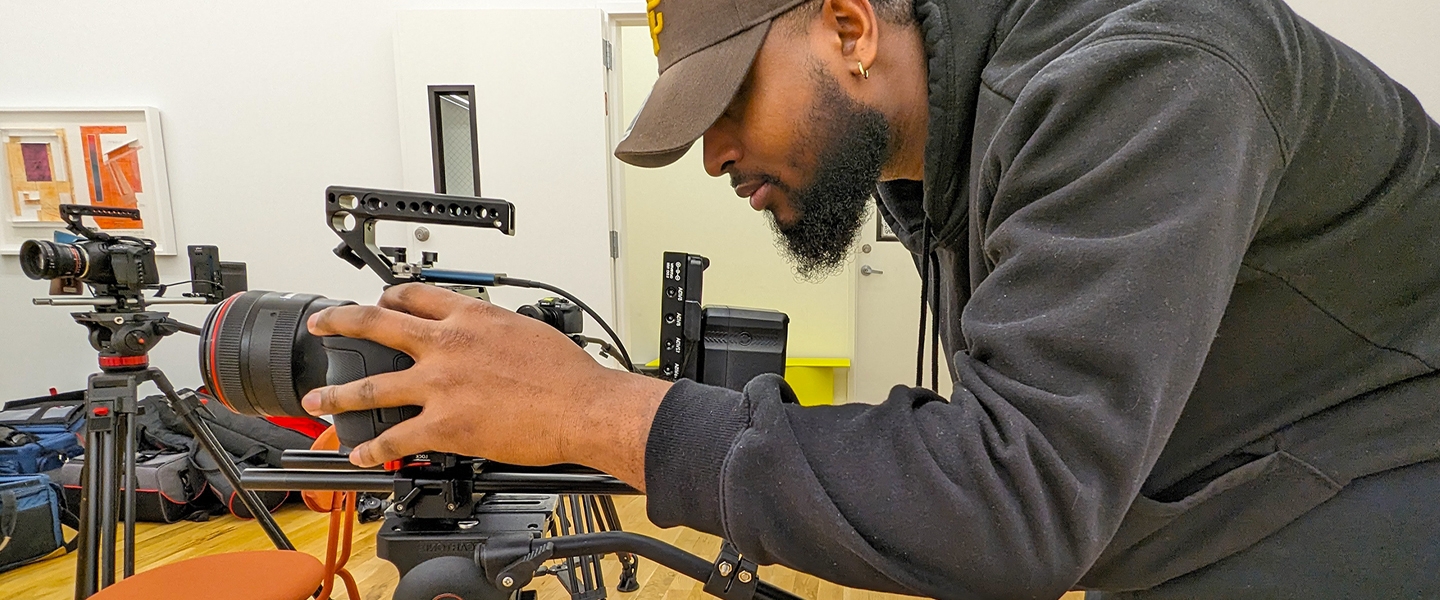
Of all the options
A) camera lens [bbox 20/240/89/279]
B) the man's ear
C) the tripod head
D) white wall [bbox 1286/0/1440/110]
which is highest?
white wall [bbox 1286/0/1440/110]

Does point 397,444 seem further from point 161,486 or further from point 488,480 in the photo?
point 161,486

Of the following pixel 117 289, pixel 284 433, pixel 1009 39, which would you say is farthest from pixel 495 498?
pixel 284 433

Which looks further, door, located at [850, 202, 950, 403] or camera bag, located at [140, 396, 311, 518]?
door, located at [850, 202, 950, 403]

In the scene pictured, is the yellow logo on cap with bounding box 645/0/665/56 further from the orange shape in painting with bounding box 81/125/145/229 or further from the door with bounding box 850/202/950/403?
the orange shape in painting with bounding box 81/125/145/229

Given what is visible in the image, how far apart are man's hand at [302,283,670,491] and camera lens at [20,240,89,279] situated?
149 cm

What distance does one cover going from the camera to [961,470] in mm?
395

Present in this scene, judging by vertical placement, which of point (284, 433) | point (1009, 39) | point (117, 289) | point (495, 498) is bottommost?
point (284, 433)

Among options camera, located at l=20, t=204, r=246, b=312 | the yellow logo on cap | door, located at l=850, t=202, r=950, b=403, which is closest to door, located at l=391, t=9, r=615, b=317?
camera, located at l=20, t=204, r=246, b=312

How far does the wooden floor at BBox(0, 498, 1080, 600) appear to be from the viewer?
1.92 m

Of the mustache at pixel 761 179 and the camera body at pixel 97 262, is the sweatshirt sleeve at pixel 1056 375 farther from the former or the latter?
the camera body at pixel 97 262

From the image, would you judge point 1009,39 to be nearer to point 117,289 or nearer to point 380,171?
point 117,289

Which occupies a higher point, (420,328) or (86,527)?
(420,328)

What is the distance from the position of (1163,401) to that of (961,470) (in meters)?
0.12

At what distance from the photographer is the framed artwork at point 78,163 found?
9.00 feet
